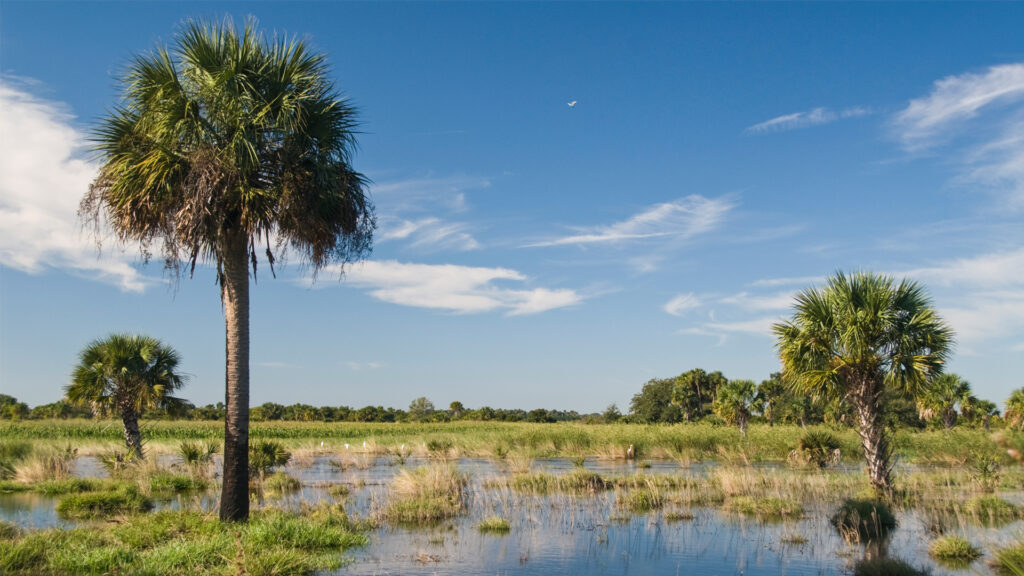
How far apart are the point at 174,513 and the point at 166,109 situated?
25.6ft

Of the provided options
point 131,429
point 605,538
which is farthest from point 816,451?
point 131,429

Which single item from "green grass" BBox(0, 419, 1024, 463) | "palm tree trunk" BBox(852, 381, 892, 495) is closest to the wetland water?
"palm tree trunk" BBox(852, 381, 892, 495)

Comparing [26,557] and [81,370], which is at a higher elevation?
[81,370]

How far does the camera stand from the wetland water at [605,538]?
37.8 ft

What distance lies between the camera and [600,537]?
14078 mm

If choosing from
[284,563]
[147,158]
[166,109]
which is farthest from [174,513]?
[166,109]

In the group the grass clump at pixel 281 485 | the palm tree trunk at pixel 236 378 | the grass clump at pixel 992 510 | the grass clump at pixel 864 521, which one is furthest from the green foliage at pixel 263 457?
the grass clump at pixel 992 510

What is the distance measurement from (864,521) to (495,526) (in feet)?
25.0

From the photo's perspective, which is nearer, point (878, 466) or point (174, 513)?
point (174, 513)

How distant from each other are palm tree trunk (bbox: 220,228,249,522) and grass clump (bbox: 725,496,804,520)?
11.6m

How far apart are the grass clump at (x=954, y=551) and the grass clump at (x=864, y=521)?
5.04 feet

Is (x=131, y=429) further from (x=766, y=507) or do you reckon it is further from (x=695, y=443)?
(x=695, y=443)

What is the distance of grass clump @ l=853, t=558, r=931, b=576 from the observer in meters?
10.4

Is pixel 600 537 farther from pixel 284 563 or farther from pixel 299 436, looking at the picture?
pixel 299 436
